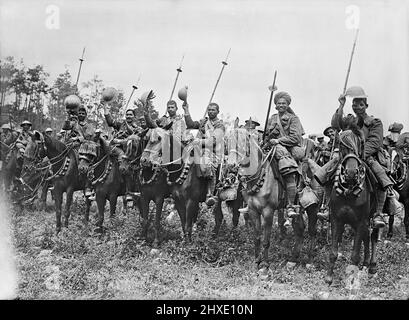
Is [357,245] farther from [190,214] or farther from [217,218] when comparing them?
[217,218]

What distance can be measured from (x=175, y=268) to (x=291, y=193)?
2963 mm

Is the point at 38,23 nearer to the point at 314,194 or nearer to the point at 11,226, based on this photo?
the point at 11,226

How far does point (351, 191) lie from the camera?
9.34m

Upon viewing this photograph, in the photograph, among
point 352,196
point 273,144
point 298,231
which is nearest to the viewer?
point 352,196

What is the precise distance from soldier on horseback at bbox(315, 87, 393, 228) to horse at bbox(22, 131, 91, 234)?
22.9 feet

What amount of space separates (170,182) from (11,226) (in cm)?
448

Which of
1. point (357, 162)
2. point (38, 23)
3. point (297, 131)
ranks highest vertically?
point (38, 23)

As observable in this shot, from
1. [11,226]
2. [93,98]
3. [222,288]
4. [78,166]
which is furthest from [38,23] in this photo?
[93,98]

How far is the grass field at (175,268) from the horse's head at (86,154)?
1644mm

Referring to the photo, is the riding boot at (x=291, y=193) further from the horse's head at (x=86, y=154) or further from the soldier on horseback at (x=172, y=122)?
the horse's head at (x=86, y=154)

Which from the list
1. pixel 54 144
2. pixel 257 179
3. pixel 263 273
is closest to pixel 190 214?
pixel 257 179

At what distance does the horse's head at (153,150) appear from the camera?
11.4 m

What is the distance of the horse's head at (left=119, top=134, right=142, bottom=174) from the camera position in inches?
477

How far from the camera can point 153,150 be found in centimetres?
1151
